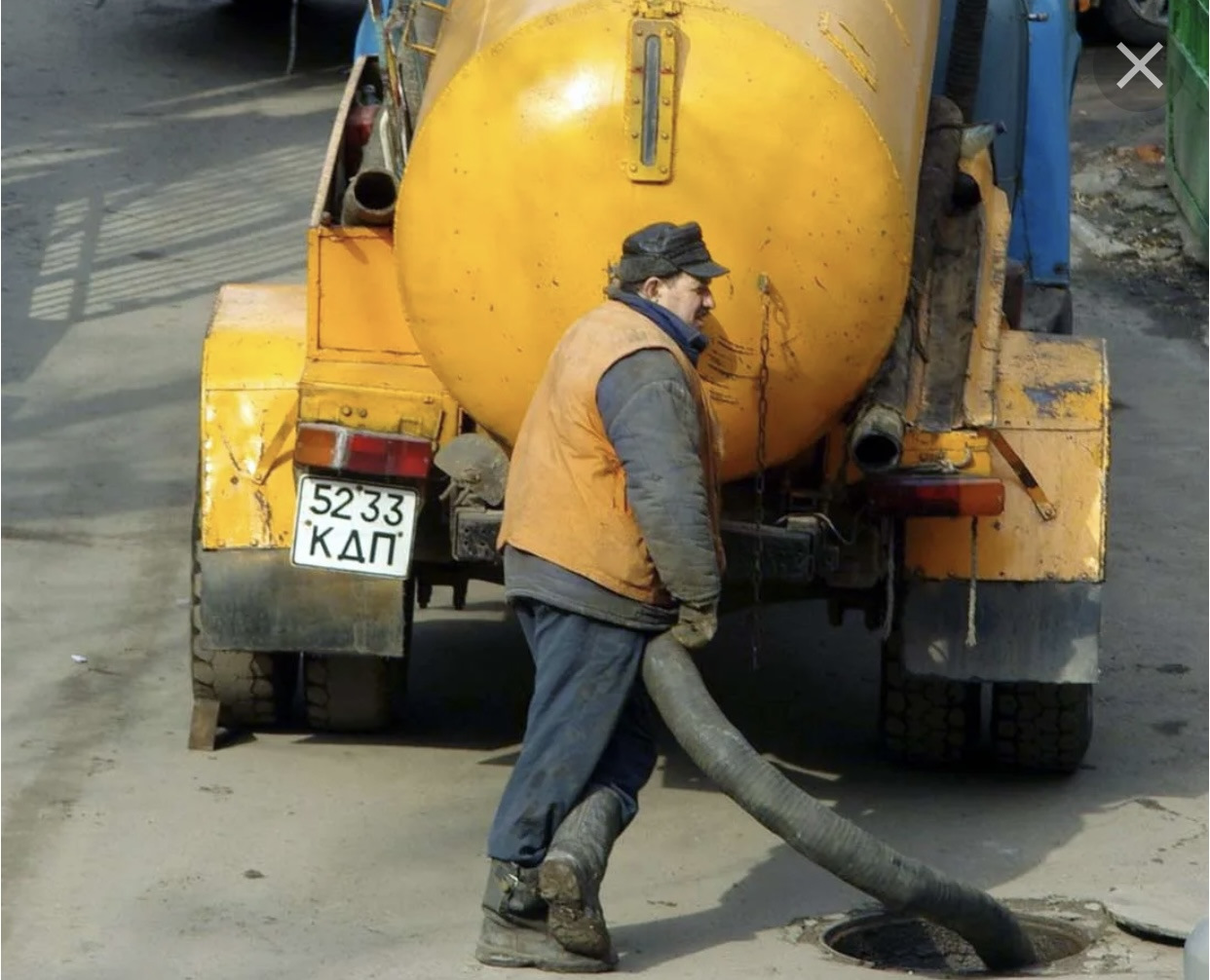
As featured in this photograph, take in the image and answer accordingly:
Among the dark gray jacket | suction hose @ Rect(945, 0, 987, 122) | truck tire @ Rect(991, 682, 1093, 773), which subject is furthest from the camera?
suction hose @ Rect(945, 0, 987, 122)

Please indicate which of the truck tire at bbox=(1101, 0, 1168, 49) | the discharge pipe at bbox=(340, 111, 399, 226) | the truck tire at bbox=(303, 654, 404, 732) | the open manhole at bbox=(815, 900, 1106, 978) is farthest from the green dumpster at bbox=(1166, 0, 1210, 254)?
the open manhole at bbox=(815, 900, 1106, 978)

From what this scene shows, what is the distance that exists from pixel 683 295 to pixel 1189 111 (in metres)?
8.55

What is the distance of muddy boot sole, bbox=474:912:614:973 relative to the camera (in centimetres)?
516

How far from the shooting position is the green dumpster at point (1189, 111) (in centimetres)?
1266

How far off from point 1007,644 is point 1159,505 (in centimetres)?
332

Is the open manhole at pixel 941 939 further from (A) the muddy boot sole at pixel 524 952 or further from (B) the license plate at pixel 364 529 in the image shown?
(B) the license plate at pixel 364 529

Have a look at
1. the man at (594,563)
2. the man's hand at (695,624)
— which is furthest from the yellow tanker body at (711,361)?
the man's hand at (695,624)

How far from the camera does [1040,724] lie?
21.2ft

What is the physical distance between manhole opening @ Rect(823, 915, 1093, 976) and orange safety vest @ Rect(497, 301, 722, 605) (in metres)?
0.94

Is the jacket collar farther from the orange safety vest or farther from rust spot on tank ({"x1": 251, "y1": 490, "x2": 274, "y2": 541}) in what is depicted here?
rust spot on tank ({"x1": 251, "y1": 490, "x2": 274, "y2": 541})

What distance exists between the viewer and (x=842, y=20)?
5445 mm

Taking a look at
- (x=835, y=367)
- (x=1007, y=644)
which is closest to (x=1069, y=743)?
(x=1007, y=644)

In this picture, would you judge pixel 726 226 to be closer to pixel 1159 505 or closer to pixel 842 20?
pixel 842 20

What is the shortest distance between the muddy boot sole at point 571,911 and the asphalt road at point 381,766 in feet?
0.45
